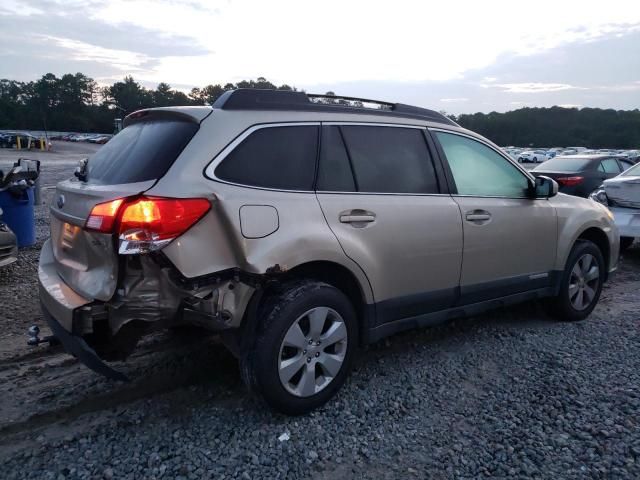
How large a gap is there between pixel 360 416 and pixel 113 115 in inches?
4098

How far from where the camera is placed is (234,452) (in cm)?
274

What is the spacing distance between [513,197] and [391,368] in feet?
5.61

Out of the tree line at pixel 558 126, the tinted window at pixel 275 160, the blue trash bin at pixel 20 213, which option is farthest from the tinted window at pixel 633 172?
the tree line at pixel 558 126

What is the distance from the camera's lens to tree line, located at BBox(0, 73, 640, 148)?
324 ft

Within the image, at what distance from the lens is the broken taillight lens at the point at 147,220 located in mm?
2568

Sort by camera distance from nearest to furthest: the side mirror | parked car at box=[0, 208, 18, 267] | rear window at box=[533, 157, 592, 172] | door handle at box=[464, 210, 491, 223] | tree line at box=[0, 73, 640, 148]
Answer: door handle at box=[464, 210, 491, 223] → the side mirror → parked car at box=[0, 208, 18, 267] → rear window at box=[533, 157, 592, 172] → tree line at box=[0, 73, 640, 148]

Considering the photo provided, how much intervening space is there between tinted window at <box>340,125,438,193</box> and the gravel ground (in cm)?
131

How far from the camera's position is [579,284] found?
4770 millimetres

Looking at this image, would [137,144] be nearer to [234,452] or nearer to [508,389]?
[234,452]

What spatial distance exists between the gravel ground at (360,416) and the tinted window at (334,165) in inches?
52.0

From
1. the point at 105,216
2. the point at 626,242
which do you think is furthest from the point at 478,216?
the point at 626,242

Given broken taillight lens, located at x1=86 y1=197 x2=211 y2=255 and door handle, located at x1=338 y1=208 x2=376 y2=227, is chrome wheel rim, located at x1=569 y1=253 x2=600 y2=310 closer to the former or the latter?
door handle, located at x1=338 y1=208 x2=376 y2=227

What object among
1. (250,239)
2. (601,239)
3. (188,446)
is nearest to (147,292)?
(250,239)

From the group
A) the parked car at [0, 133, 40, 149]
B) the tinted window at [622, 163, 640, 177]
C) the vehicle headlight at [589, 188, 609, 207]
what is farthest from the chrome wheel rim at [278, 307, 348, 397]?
the parked car at [0, 133, 40, 149]
